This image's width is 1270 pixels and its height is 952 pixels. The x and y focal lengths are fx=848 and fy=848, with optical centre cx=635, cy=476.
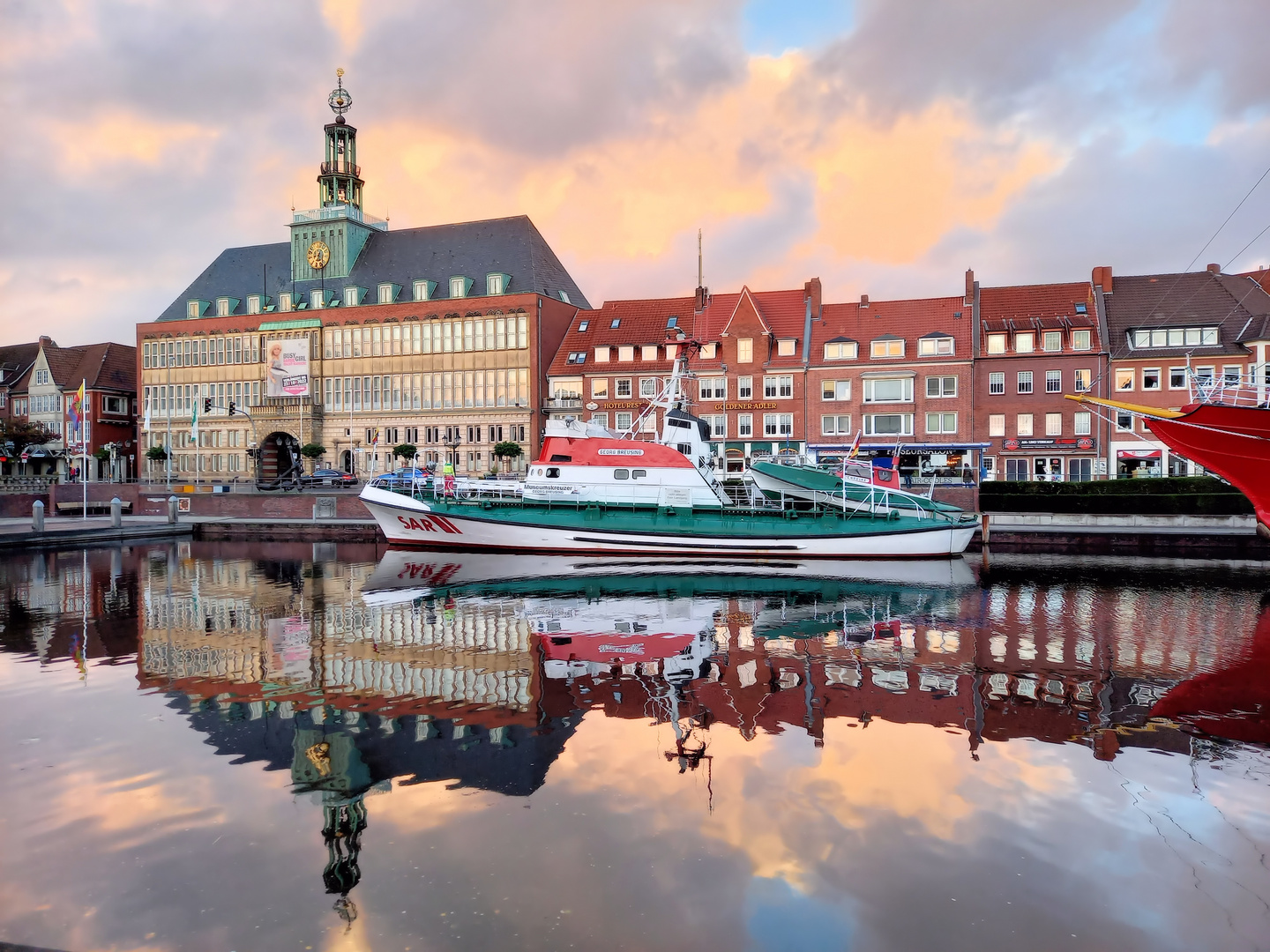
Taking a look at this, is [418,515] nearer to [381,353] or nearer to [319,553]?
[319,553]

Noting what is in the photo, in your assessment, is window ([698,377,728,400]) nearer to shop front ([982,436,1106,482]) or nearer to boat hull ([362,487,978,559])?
shop front ([982,436,1106,482])

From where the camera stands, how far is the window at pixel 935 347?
57.6m

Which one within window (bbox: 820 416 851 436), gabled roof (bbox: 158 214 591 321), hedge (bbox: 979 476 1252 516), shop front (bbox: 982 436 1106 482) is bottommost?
hedge (bbox: 979 476 1252 516)

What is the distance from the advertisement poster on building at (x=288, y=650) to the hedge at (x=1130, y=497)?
1429 inches

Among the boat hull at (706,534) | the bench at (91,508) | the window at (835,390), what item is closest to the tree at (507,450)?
the window at (835,390)

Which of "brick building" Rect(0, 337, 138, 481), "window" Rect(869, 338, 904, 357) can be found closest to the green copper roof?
"brick building" Rect(0, 337, 138, 481)

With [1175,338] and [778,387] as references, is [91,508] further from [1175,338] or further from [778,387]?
[1175,338]

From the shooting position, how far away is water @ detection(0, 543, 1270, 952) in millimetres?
7445

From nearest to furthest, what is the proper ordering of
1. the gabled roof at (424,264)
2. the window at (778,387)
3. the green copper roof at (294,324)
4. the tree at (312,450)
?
1. the window at (778,387)
2. the tree at (312,450)
3. the gabled roof at (424,264)
4. the green copper roof at (294,324)

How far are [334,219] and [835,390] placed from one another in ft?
145

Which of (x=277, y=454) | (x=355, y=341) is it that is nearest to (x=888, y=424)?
(x=355, y=341)

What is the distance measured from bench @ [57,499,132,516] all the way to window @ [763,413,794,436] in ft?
144

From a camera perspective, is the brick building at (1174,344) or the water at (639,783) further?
the brick building at (1174,344)

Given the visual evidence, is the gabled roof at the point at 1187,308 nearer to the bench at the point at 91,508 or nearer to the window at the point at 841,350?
the window at the point at 841,350
